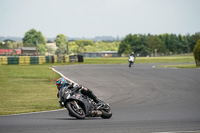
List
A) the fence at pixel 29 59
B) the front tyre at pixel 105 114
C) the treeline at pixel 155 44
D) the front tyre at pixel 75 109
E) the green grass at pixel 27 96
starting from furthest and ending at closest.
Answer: the treeline at pixel 155 44
the fence at pixel 29 59
the green grass at pixel 27 96
the front tyre at pixel 105 114
the front tyre at pixel 75 109

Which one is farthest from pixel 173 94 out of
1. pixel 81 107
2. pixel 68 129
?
pixel 68 129

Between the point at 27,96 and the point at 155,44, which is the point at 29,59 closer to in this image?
the point at 27,96

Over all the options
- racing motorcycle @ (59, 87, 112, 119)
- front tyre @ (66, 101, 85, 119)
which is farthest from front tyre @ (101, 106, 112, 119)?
front tyre @ (66, 101, 85, 119)

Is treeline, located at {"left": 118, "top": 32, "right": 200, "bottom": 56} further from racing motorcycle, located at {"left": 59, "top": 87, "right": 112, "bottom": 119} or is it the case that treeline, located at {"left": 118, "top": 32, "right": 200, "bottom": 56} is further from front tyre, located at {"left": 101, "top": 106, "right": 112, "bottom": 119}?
racing motorcycle, located at {"left": 59, "top": 87, "right": 112, "bottom": 119}

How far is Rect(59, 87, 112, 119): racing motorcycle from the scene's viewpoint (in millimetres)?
10172

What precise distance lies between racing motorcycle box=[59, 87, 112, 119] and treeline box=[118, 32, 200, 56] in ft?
516

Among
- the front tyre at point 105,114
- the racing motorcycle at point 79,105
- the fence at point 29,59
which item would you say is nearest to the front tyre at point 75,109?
the racing motorcycle at point 79,105

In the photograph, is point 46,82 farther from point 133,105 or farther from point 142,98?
point 133,105

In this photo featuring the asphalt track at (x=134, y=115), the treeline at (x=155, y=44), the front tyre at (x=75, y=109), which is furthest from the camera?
the treeline at (x=155, y=44)

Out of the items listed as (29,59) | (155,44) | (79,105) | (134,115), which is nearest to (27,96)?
(134,115)

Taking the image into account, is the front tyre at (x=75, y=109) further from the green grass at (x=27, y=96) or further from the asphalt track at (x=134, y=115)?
the green grass at (x=27, y=96)

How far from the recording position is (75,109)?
402 inches

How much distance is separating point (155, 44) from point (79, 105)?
172572 millimetres

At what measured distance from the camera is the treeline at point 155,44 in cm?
17488
